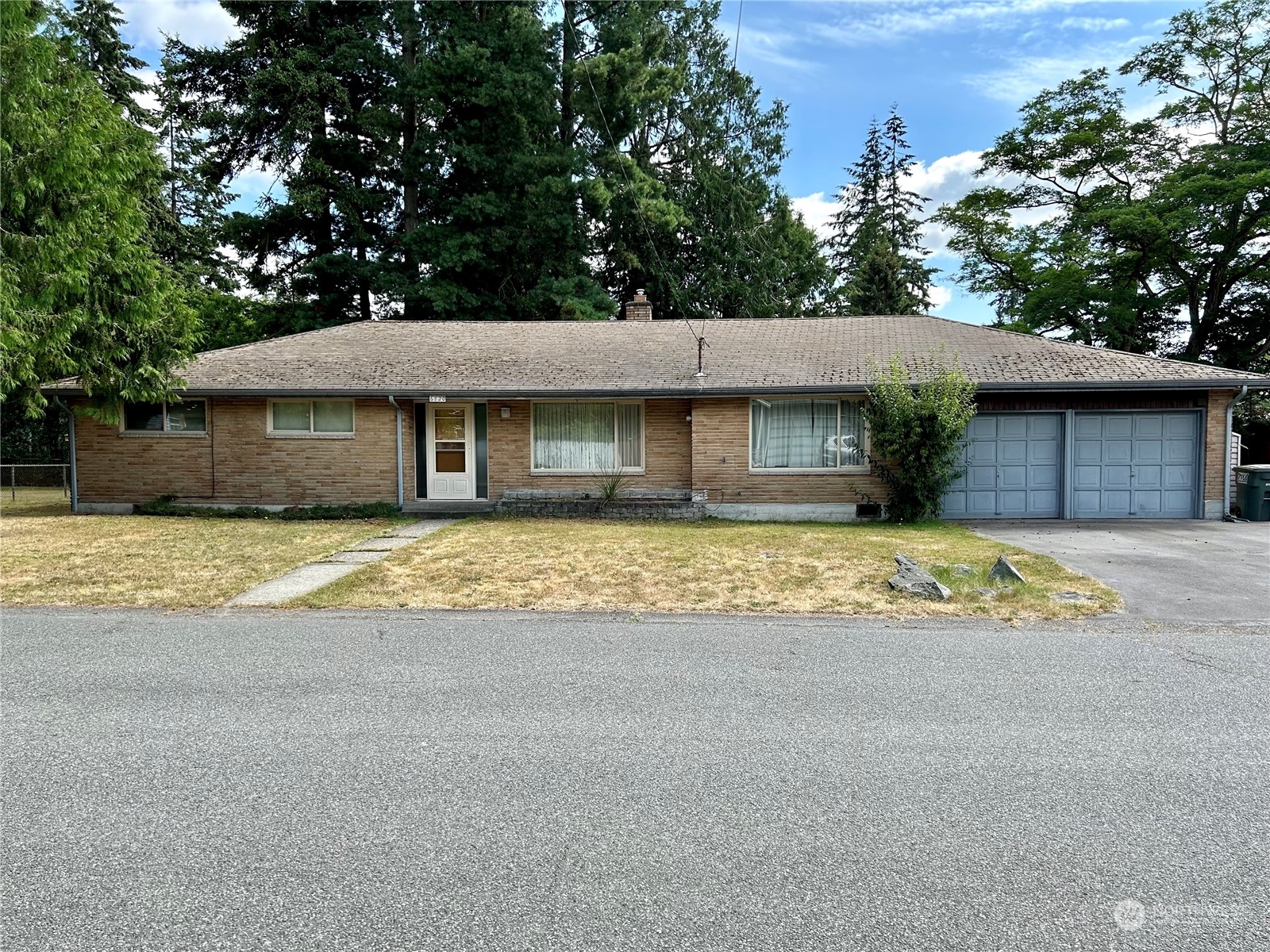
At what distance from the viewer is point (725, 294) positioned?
2748 cm

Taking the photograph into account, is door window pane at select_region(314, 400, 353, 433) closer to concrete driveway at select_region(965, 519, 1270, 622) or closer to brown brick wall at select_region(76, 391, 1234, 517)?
brown brick wall at select_region(76, 391, 1234, 517)

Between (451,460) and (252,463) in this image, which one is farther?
(451,460)

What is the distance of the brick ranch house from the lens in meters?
13.6

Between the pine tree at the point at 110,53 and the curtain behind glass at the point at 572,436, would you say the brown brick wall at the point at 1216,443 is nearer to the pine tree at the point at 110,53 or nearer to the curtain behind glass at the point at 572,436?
the curtain behind glass at the point at 572,436

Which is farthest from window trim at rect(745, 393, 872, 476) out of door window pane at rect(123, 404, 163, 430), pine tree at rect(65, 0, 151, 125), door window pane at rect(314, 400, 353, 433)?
pine tree at rect(65, 0, 151, 125)

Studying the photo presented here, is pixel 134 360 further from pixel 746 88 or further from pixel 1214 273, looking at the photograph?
pixel 1214 273

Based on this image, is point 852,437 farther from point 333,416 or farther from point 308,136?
point 308,136

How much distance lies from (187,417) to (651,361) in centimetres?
936

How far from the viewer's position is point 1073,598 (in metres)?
7.22

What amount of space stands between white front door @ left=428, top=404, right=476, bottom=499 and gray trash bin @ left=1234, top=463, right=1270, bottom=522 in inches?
571

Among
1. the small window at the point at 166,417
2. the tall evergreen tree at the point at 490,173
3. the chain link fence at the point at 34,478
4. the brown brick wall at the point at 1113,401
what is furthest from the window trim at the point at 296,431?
the brown brick wall at the point at 1113,401

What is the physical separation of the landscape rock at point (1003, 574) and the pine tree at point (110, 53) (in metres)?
28.2

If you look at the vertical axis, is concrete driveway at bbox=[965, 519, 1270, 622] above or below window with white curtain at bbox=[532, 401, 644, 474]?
below

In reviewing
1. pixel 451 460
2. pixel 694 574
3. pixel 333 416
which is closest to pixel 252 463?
pixel 333 416
